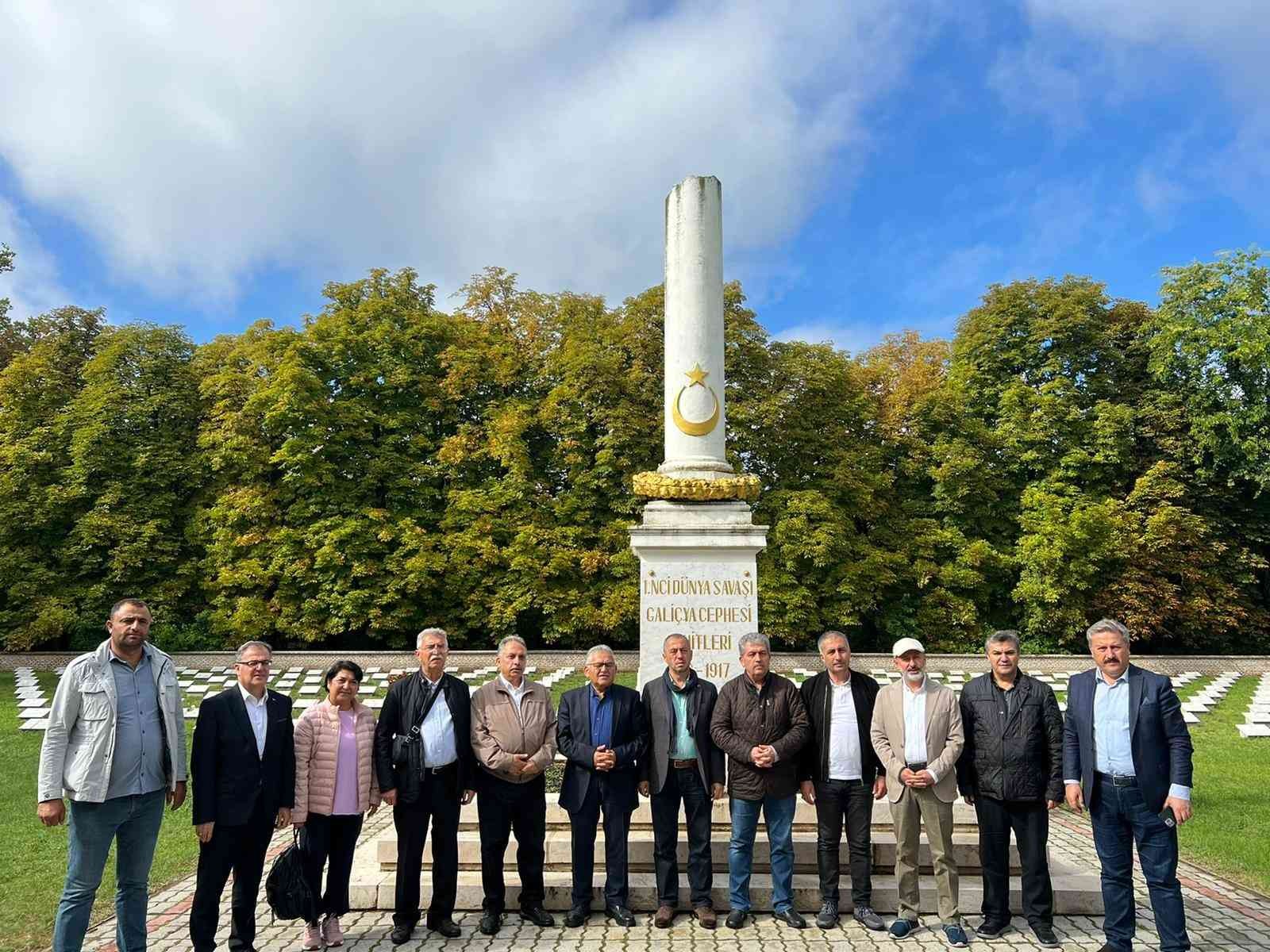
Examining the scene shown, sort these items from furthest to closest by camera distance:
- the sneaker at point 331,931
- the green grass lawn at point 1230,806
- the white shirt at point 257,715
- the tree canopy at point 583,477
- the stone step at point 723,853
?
1. the tree canopy at point 583,477
2. the green grass lawn at point 1230,806
3. the stone step at point 723,853
4. the sneaker at point 331,931
5. the white shirt at point 257,715

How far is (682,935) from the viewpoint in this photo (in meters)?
4.79

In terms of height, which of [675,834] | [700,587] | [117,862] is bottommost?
[675,834]

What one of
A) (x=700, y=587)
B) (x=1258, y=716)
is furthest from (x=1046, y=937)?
(x=1258, y=716)

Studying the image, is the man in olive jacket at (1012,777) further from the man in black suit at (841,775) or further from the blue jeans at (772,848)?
the blue jeans at (772,848)

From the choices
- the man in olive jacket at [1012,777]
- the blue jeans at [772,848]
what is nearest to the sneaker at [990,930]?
the man in olive jacket at [1012,777]

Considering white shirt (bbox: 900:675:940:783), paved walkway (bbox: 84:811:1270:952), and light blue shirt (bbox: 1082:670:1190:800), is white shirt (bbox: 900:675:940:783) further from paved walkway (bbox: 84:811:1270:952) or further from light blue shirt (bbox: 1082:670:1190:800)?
paved walkway (bbox: 84:811:1270:952)

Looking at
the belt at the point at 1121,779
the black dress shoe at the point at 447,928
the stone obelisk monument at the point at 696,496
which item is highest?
the stone obelisk monument at the point at 696,496

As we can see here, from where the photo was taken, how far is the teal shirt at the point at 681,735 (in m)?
5.01

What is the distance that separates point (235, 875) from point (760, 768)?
2977mm

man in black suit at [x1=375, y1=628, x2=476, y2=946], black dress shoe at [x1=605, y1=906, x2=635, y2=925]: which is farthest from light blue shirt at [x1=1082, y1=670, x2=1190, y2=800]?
man in black suit at [x1=375, y1=628, x2=476, y2=946]

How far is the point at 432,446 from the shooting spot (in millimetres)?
20609

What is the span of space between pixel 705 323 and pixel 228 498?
1567 cm

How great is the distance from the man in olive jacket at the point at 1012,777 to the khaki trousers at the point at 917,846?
21 cm

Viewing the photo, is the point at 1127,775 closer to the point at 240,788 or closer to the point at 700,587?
the point at 700,587
